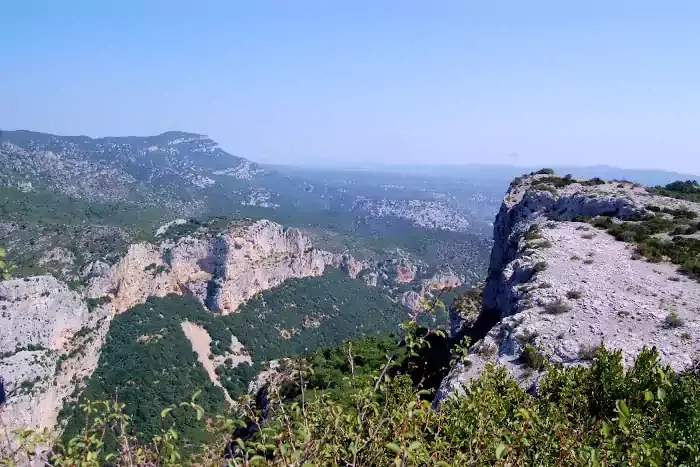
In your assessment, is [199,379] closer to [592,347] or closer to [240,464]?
[592,347]

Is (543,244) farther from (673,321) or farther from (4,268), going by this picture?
(4,268)

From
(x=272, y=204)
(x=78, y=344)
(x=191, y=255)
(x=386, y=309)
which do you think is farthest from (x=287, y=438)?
(x=272, y=204)

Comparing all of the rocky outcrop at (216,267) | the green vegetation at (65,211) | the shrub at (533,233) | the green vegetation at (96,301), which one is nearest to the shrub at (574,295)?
the shrub at (533,233)

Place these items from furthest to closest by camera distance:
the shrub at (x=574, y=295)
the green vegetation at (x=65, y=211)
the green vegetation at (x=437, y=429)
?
1. the green vegetation at (x=65, y=211)
2. the shrub at (x=574, y=295)
3. the green vegetation at (x=437, y=429)

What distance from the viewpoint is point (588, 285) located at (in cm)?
1738

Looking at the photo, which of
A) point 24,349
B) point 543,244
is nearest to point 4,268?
point 543,244

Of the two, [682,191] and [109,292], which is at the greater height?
[682,191]

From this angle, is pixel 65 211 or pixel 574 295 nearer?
pixel 574 295

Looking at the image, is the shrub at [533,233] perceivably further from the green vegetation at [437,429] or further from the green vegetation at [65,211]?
the green vegetation at [65,211]

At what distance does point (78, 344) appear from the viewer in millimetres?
53500

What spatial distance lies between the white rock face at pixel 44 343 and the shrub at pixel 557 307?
43462 mm

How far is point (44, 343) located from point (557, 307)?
54009 mm

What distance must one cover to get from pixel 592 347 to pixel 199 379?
5583cm

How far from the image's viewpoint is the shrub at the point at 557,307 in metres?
15.7
